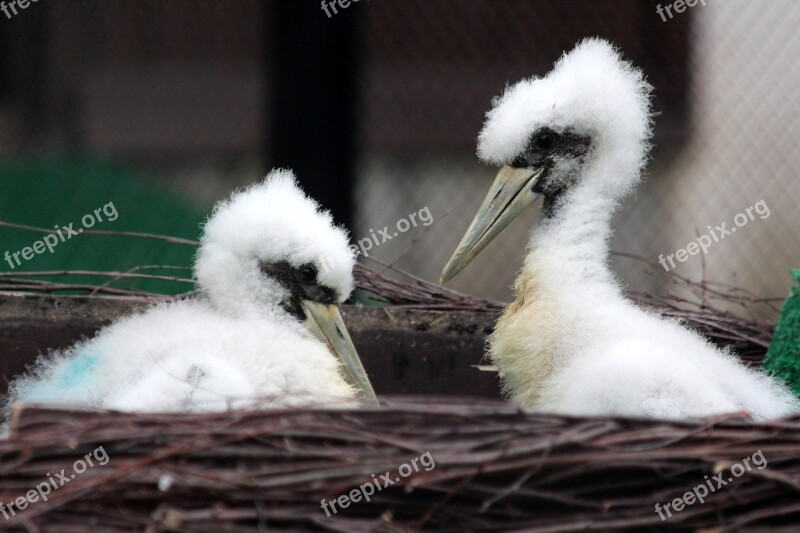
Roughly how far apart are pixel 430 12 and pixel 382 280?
1.66m

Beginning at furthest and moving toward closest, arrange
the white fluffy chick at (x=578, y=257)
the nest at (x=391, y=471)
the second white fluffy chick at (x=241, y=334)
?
the white fluffy chick at (x=578, y=257), the second white fluffy chick at (x=241, y=334), the nest at (x=391, y=471)

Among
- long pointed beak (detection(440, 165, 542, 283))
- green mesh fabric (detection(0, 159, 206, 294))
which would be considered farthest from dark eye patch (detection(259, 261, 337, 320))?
green mesh fabric (detection(0, 159, 206, 294))

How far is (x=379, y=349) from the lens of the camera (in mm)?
3061

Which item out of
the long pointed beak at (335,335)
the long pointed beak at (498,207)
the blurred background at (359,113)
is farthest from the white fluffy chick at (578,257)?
the blurred background at (359,113)

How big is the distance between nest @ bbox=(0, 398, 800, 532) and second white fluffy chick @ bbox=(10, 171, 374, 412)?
0.89 feet

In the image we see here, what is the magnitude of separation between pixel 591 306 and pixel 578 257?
0.15 metres

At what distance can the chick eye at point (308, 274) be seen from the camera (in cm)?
266

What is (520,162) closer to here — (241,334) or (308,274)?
(308,274)

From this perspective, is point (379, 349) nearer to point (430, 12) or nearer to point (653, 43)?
point (430, 12)

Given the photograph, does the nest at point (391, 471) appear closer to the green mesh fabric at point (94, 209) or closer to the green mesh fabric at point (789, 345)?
the green mesh fabric at point (789, 345)

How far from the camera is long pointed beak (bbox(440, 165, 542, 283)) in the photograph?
9.05 feet

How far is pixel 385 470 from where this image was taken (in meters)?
1.84

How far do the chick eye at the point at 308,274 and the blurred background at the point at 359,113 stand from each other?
114 cm

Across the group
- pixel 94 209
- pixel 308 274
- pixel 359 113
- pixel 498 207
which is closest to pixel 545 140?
pixel 498 207
